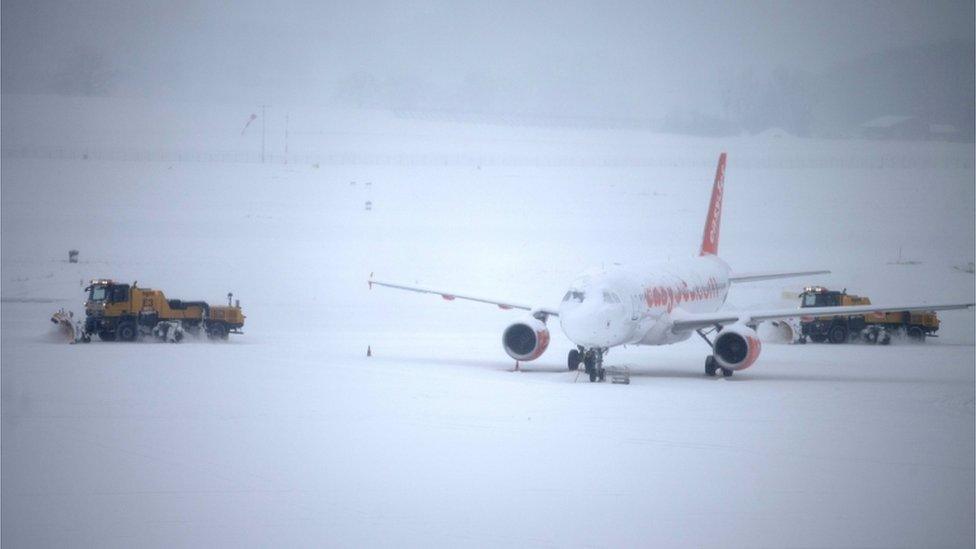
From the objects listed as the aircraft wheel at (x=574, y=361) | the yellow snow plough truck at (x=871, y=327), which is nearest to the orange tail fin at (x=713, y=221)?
the yellow snow plough truck at (x=871, y=327)

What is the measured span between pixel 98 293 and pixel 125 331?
1575mm

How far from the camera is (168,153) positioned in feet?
309

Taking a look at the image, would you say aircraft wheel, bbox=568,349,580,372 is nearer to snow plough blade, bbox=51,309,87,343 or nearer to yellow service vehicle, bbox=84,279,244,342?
yellow service vehicle, bbox=84,279,244,342

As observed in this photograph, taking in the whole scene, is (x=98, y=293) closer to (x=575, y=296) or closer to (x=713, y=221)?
(x=575, y=296)

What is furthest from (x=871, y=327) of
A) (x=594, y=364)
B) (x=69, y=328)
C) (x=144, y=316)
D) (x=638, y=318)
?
(x=69, y=328)

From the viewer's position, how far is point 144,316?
36.3 metres

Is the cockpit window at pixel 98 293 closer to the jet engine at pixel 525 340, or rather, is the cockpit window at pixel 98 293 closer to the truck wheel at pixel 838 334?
the jet engine at pixel 525 340

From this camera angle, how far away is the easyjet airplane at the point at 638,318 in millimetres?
26562

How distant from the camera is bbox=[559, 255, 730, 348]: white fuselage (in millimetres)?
26375

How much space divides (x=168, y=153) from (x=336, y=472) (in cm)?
8293

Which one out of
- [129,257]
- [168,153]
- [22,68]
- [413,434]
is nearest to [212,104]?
[22,68]

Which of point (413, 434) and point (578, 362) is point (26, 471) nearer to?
point (413, 434)

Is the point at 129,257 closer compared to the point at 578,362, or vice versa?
the point at 578,362

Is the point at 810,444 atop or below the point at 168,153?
below
